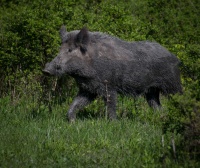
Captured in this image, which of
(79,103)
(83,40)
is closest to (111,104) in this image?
(79,103)

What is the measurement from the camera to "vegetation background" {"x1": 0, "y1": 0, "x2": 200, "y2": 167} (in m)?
7.40

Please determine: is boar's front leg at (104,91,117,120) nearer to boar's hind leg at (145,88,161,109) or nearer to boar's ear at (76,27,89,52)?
boar's ear at (76,27,89,52)

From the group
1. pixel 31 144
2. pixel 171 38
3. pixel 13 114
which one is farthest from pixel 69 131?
pixel 171 38

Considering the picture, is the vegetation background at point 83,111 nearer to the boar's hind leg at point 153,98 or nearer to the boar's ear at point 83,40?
the boar's hind leg at point 153,98

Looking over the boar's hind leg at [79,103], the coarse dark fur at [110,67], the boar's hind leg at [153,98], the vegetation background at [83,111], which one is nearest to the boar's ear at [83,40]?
the coarse dark fur at [110,67]

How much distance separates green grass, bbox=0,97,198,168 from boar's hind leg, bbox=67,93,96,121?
0.17 metres

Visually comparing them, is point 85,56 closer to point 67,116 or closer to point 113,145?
point 67,116

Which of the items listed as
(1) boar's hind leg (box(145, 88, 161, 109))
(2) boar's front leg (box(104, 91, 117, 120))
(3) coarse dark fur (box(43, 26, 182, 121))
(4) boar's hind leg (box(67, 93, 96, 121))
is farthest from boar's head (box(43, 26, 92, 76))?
(1) boar's hind leg (box(145, 88, 161, 109))

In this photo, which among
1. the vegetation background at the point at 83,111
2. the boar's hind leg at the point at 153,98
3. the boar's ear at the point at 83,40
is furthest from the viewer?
the boar's hind leg at the point at 153,98

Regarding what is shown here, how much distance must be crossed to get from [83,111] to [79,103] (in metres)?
0.66

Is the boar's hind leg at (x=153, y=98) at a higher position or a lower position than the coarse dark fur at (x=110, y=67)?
lower

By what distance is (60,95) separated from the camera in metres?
11.6

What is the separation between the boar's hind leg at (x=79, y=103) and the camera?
10098 mm

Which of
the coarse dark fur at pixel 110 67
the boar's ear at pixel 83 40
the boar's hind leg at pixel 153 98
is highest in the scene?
the boar's ear at pixel 83 40
